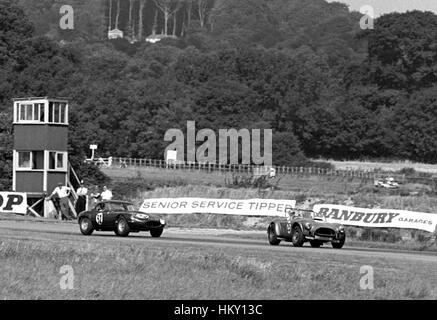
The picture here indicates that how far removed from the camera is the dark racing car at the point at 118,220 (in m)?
41.1

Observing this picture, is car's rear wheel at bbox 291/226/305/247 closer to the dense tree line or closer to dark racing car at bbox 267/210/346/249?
dark racing car at bbox 267/210/346/249

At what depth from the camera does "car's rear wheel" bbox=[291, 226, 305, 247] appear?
1549 inches

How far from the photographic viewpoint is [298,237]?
39469 millimetres

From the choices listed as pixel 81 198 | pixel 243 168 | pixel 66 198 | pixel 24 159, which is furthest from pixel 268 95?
pixel 66 198

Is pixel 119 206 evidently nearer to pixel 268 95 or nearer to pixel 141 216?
pixel 141 216

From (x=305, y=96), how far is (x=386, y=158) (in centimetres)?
1430

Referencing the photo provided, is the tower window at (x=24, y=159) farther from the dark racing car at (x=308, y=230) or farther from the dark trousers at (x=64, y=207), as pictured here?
the dark racing car at (x=308, y=230)

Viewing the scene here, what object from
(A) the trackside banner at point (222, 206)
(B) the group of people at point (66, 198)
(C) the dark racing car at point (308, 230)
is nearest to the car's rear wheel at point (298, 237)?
(C) the dark racing car at point (308, 230)

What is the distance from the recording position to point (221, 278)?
90.3 feet

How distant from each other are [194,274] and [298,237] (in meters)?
11.9

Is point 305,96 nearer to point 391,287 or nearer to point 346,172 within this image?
point 346,172

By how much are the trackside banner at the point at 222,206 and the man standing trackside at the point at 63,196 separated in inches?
145

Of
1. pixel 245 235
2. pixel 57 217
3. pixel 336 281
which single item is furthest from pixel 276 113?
pixel 336 281
